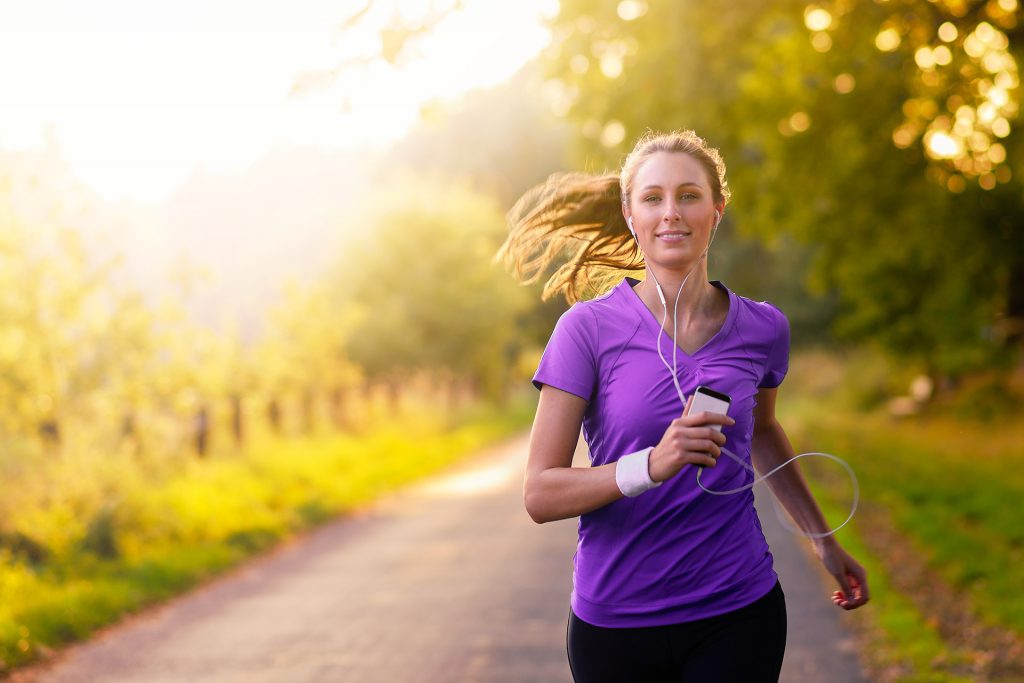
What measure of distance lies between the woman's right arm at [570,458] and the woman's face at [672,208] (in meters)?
0.44

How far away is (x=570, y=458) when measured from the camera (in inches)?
118

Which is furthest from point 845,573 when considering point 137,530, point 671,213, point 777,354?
point 137,530

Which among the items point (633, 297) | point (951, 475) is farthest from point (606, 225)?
point (951, 475)

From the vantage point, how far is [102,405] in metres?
13.0

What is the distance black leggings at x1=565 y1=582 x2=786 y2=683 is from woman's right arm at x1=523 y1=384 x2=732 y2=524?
1.14ft

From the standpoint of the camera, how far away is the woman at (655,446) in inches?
115

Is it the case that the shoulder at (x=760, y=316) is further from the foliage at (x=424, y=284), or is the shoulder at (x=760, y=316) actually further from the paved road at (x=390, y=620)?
the foliage at (x=424, y=284)

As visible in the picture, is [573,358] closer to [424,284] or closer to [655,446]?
[655,446]

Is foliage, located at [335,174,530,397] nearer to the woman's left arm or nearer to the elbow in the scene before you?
the woman's left arm

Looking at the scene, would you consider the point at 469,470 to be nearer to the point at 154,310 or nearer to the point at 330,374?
the point at 330,374

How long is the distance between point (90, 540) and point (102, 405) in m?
2.36

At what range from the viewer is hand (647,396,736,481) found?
8.61 ft

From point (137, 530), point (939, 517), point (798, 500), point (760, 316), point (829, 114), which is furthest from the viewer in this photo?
point (829, 114)

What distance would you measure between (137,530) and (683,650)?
1019 cm
